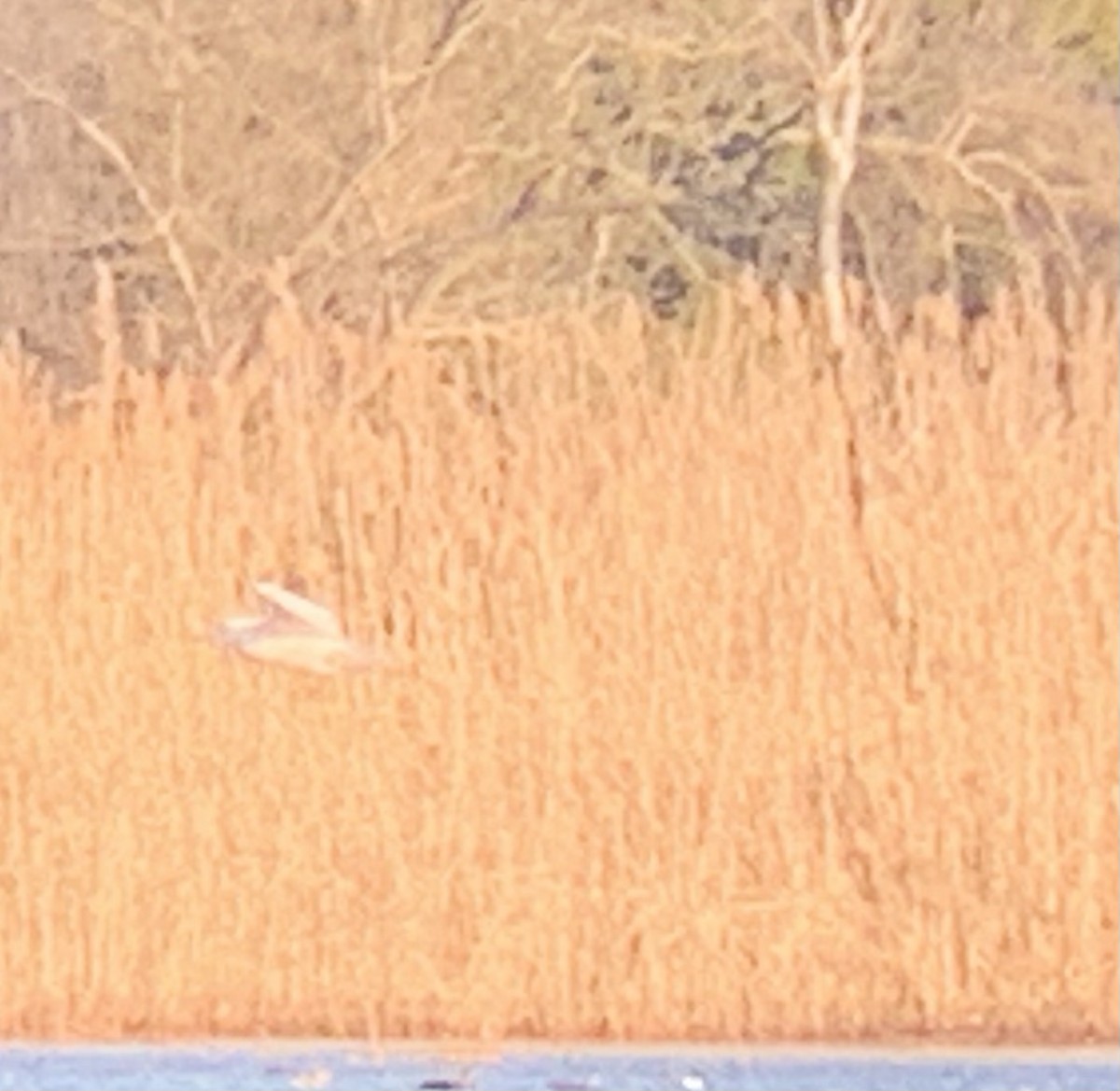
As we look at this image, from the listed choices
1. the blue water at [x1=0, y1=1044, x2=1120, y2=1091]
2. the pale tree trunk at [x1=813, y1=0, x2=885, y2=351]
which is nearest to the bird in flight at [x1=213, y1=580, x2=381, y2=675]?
the blue water at [x1=0, y1=1044, x2=1120, y2=1091]

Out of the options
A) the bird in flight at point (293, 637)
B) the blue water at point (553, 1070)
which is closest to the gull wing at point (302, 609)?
the bird in flight at point (293, 637)

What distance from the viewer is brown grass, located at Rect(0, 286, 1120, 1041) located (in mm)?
2969

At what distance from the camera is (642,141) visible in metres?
3.13

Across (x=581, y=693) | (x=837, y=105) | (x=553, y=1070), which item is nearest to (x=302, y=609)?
(x=581, y=693)

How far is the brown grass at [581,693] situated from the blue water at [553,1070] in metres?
0.07

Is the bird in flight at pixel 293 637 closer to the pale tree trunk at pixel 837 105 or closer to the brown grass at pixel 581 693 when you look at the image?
the brown grass at pixel 581 693

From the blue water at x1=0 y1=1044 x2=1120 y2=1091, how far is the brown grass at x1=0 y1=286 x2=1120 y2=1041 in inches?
2.9

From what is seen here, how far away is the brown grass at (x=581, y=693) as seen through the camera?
2969 mm

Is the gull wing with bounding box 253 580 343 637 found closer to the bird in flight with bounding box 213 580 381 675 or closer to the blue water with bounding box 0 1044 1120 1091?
the bird in flight with bounding box 213 580 381 675

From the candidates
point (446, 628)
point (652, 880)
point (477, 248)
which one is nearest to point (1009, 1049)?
point (652, 880)

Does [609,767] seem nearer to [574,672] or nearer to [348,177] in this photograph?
[574,672]

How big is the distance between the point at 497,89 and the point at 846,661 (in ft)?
2.06

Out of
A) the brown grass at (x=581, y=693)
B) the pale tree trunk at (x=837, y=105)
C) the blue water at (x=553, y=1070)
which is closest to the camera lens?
the blue water at (x=553, y=1070)

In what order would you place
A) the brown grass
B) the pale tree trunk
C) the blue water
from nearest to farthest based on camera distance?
the blue water < the brown grass < the pale tree trunk
